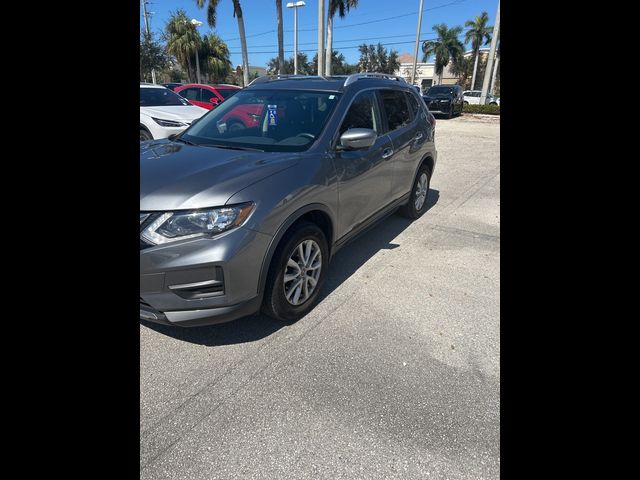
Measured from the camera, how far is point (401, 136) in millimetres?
4230

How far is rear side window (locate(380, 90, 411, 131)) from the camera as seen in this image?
4.11 metres

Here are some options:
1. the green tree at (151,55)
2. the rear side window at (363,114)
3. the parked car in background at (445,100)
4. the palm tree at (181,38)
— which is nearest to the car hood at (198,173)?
the rear side window at (363,114)

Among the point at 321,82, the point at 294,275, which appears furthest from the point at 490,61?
the point at 294,275

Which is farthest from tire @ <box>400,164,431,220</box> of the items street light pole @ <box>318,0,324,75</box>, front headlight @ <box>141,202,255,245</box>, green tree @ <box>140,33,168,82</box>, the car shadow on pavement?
green tree @ <box>140,33,168,82</box>

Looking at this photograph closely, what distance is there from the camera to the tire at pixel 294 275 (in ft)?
8.41

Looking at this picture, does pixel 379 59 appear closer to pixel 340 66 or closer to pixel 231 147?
pixel 340 66

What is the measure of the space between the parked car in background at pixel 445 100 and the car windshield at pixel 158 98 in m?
14.4

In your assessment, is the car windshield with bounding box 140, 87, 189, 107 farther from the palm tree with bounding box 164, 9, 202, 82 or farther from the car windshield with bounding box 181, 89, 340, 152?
the palm tree with bounding box 164, 9, 202, 82

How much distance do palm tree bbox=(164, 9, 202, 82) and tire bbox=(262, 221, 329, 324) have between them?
4220cm

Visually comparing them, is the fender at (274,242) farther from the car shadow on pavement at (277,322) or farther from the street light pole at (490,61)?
the street light pole at (490,61)
